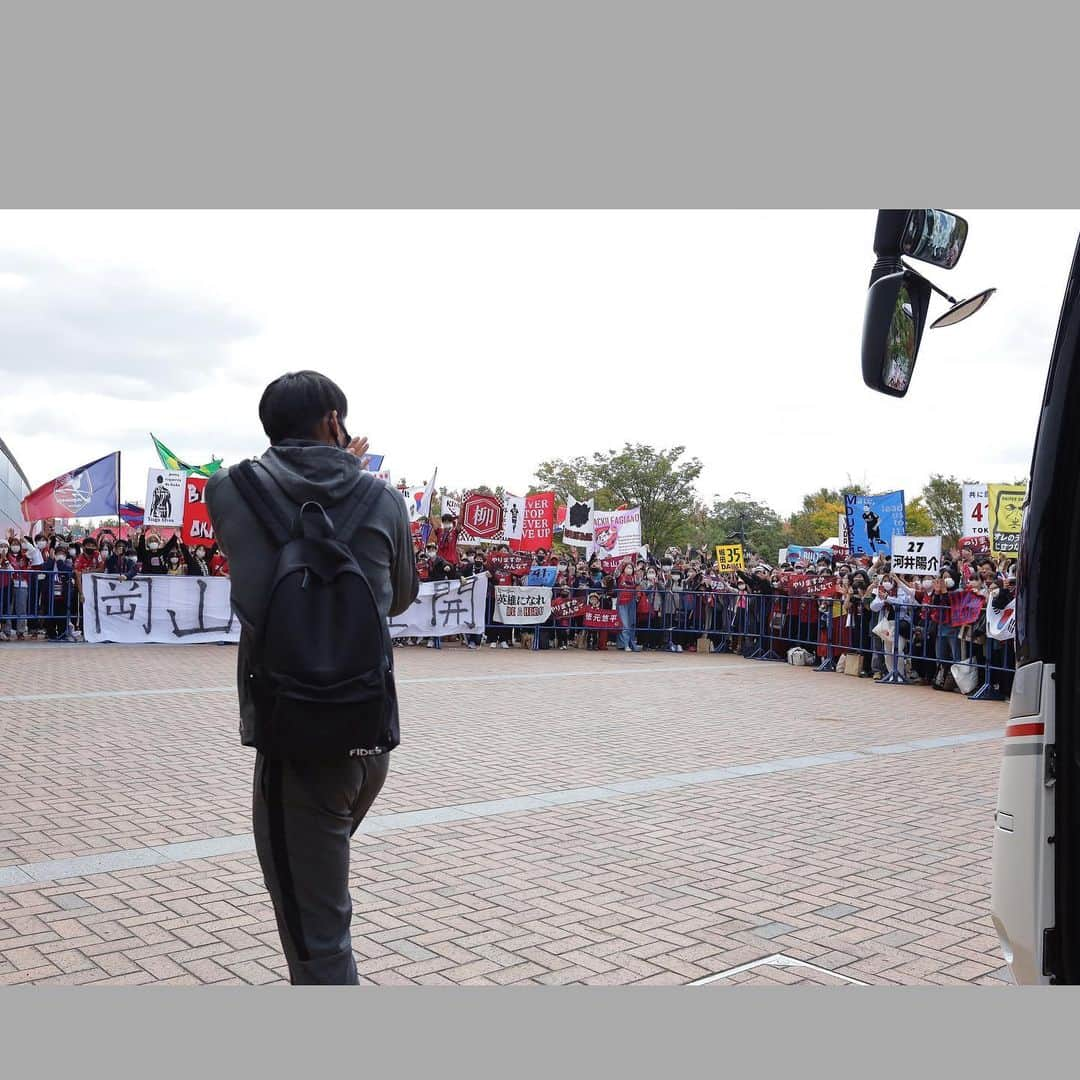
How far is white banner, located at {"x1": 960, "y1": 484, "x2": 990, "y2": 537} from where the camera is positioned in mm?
18641

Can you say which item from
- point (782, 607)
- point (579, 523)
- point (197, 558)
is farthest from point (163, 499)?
point (782, 607)

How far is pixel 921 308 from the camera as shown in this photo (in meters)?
3.23

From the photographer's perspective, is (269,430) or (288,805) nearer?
(288,805)

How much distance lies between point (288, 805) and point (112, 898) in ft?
8.29

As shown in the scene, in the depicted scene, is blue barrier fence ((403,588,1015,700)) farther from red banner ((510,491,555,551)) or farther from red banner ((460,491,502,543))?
red banner ((510,491,555,551))

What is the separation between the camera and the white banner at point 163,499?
711 inches

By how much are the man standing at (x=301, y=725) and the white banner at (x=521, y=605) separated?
16561 millimetres

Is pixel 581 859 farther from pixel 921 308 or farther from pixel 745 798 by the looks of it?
pixel 921 308

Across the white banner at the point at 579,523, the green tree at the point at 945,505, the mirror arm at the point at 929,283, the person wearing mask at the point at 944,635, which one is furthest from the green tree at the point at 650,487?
the mirror arm at the point at 929,283

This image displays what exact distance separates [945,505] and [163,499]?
142ft

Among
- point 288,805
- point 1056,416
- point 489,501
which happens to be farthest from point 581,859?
point 489,501

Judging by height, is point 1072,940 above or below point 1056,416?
→ below

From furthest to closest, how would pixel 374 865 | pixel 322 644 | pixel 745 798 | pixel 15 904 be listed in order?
1. pixel 745 798
2. pixel 374 865
3. pixel 15 904
4. pixel 322 644

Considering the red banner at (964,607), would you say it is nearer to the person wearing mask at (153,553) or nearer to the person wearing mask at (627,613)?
the person wearing mask at (627,613)
